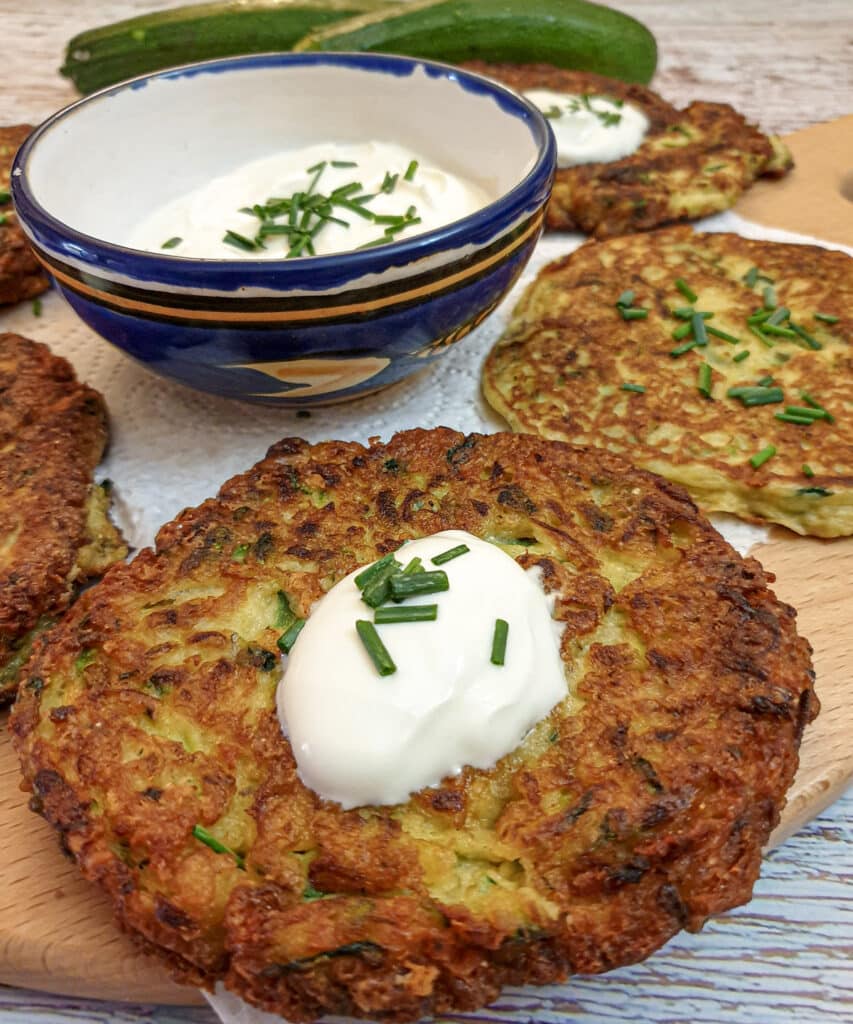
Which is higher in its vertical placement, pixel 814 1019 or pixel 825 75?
pixel 825 75

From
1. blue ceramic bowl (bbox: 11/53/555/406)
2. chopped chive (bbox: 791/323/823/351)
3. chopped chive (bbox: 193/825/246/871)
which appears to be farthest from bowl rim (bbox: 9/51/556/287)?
chopped chive (bbox: 193/825/246/871)

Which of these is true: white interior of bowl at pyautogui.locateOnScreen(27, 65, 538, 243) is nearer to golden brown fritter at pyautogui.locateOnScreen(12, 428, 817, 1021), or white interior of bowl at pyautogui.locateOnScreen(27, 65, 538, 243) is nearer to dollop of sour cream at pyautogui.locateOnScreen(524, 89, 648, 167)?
dollop of sour cream at pyautogui.locateOnScreen(524, 89, 648, 167)

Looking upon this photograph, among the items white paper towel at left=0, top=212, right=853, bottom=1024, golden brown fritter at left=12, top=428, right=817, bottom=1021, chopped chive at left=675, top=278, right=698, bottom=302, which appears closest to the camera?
golden brown fritter at left=12, top=428, right=817, bottom=1021

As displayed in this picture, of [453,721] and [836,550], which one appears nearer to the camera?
[453,721]

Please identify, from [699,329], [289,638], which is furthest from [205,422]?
[699,329]

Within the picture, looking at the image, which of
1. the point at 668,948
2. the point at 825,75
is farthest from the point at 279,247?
the point at 825,75

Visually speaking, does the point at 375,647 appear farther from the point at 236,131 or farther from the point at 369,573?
the point at 236,131

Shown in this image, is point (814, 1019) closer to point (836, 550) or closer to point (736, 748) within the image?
point (736, 748)

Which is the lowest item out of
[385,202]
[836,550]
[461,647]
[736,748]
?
[836,550]
